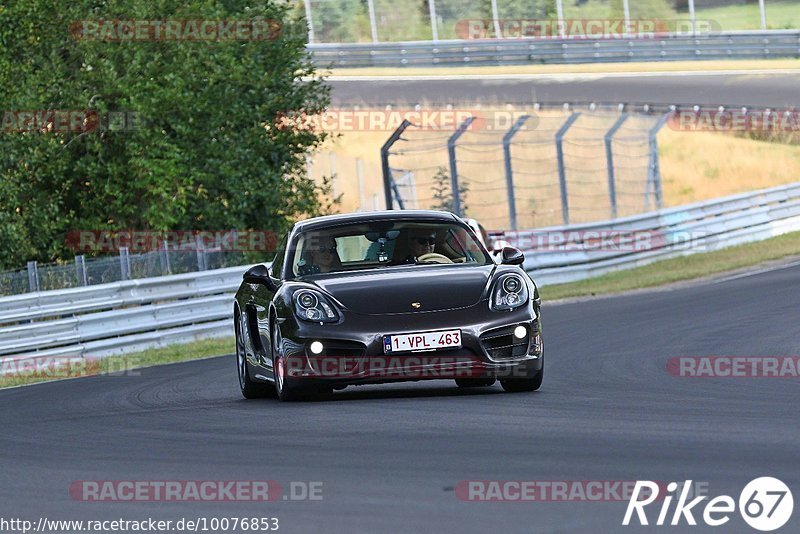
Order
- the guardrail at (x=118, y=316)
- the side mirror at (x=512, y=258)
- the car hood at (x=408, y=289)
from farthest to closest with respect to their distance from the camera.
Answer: the guardrail at (x=118, y=316) → the side mirror at (x=512, y=258) → the car hood at (x=408, y=289)

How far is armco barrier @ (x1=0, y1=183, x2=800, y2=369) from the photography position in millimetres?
18062

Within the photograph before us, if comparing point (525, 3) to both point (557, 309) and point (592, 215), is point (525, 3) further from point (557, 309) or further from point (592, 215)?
point (557, 309)

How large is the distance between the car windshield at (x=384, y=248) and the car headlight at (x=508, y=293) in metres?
0.61

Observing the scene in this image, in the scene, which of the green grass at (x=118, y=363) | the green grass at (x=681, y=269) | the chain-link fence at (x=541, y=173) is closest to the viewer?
the green grass at (x=118, y=363)

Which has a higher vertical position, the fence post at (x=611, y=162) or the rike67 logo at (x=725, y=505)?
the rike67 logo at (x=725, y=505)

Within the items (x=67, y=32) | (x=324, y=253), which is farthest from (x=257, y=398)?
(x=67, y=32)

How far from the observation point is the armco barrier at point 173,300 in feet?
59.3

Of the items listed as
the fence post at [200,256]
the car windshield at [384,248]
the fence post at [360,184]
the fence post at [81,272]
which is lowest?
the fence post at [360,184]

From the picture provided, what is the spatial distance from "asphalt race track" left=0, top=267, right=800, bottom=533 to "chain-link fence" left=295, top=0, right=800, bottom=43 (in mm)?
28215

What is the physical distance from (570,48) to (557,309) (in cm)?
2293

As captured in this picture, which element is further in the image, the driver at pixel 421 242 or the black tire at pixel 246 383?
the black tire at pixel 246 383

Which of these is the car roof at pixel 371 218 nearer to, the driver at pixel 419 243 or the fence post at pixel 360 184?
the driver at pixel 419 243

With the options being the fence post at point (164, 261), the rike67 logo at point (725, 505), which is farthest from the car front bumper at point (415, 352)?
the fence post at point (164, 261)

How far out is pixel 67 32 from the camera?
2364 centimetres
